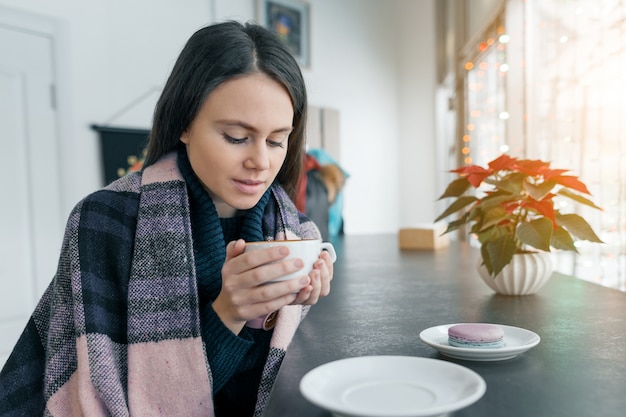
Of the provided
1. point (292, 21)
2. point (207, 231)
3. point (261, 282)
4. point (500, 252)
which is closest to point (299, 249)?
point (261, 282)

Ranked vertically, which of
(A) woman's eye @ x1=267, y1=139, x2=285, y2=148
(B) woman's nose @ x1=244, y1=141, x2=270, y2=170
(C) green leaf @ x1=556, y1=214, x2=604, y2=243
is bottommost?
(C) green leaf @ x1=556, y1=214, x2=604, y2=243

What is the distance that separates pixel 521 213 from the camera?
1.17m

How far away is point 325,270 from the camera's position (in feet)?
2.65

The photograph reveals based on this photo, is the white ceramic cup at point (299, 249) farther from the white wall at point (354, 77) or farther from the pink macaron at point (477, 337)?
the white wall at point (354, 77)

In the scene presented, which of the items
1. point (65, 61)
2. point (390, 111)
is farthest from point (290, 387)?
point (390, 111)

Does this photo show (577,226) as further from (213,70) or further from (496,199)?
(213,70)

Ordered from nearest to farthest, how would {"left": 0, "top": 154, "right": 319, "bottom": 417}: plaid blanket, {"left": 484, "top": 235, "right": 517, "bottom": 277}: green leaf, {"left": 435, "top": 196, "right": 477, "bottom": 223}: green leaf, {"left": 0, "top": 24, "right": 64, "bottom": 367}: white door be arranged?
{"left": 0, "top": 154, "right": 319, "bottom": 417}: plaid blanket < {"left": 484, "top": 235, "right": 517, "bottom": 277}: green leaf < {"left": 435, "top": 196, "right": 477, "bottom": 223}: green leaf < {"left": 0, "top": 24, "right": 64, "bottom": 367}: white door

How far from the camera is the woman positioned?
2.89 ft

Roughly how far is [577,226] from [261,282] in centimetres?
70

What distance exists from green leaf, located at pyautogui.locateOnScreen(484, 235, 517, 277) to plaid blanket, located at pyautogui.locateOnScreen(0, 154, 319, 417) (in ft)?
1.37

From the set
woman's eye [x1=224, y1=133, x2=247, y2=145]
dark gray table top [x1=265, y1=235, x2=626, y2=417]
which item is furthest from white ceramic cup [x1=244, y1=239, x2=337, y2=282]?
woman's eye [x1=224, y1=133, x2=247, y2=145]

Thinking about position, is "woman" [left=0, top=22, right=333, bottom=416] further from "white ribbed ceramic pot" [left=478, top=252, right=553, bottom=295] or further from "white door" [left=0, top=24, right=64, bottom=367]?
"white door" [left=0, top=24, right=64, bottom=367]

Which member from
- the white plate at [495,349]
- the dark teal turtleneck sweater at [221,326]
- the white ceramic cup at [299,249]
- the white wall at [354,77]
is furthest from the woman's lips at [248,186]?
the white wall at [354,77]

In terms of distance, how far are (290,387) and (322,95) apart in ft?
16.6
